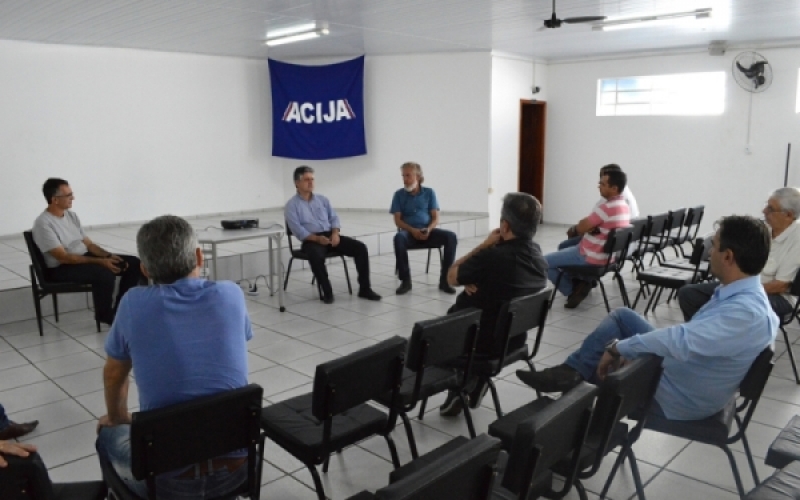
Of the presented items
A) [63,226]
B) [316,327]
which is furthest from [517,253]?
[63,226]

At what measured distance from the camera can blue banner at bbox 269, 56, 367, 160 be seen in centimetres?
940

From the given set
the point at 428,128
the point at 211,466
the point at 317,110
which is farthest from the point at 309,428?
the point at 317,110

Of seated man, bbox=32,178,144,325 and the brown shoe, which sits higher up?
seated man, bbox=32,178,144,325

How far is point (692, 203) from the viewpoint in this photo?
8.77 metres

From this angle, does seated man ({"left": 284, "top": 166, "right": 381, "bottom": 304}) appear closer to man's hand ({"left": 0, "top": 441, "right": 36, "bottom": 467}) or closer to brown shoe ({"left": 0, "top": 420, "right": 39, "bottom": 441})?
brown shoe ({"left": 0, "top": 420, "right": 39, "bottom": 441})

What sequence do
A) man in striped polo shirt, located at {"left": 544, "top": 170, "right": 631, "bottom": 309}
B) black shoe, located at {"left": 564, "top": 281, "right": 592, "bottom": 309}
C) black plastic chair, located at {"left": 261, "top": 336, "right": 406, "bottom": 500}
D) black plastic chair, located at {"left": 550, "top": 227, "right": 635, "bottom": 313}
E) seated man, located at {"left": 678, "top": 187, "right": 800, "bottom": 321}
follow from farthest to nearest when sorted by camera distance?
black shoe, located at {"left": 564, "top": 281, "right": 592, "bottom": 309} → man in striped polo shirt, located at {"left": 544, "top": 170, "right": 631, "bottom": 309} → black plastic chair, located at {"left": 550, "top": 227, "right": 635, "bottom": 313} → seated man, located at {"left": 678, "top": 187, "right": 800, "bottom": 321} → black plastic chair, located at {"left": 261, "top": 336, "right": 406, "bottom": 500}

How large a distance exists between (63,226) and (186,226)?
3.15 m

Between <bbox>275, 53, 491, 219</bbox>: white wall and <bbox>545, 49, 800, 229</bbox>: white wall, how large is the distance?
159 centimetres

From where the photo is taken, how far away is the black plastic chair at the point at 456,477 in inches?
49.0

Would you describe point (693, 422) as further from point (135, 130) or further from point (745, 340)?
point (135, 130)

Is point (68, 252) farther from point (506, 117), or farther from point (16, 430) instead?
point (506, 117)

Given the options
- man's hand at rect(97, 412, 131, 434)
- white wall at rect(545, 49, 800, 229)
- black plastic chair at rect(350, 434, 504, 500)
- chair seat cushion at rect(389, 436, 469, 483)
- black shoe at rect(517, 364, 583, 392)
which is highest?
white wall at rect(545, 49, 800, 229)

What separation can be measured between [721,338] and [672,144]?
24.4ft

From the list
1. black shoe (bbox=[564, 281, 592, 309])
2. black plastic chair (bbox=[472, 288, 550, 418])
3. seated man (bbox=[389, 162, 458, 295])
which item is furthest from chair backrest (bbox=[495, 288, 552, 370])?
seated man (bbox=[389, 162, 458, 295])
